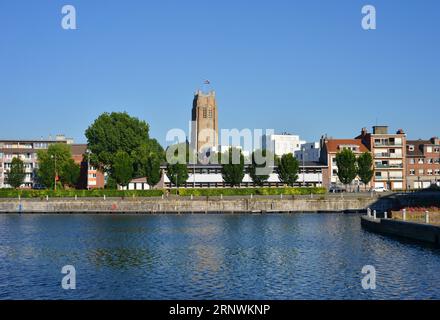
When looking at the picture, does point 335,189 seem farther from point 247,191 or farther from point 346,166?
point 247,191

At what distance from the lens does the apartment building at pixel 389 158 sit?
13850cm

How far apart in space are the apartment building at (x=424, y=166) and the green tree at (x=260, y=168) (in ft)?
142

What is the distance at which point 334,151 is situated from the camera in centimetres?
13725

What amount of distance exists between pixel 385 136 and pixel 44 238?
3939 inches

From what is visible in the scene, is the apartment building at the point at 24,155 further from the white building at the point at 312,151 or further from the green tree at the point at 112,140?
the white building at the point at 312,151

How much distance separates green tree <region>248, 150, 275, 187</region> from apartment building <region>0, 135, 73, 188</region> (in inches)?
2586

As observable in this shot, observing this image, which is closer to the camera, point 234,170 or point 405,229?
point 405,229

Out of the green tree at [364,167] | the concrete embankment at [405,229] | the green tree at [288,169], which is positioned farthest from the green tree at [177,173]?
the concrete embankment at [405,229]

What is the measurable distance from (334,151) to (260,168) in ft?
80.3

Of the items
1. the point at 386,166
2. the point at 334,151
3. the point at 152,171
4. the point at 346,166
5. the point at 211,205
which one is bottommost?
the point at 211,205

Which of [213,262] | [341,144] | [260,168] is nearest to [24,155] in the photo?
[260,168]
